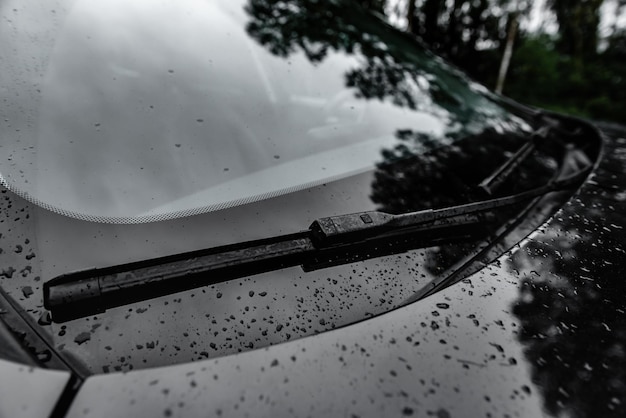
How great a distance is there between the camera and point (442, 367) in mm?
600

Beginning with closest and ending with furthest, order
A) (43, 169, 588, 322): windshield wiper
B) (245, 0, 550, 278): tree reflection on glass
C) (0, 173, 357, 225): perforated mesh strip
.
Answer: (43, 169, 588, 322): windshield wiper, (0, 173, 357, 225): perforated mesh strip, (245, 0, 550, 278): tree reflection on glass

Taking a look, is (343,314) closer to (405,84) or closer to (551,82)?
(405,84)

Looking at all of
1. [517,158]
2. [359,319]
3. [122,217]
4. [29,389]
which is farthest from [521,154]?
[29,389]

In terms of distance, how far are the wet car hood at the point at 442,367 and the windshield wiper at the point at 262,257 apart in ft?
0.59

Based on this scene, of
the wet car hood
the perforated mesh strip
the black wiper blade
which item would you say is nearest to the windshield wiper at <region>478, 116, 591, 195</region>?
the black wiper blade

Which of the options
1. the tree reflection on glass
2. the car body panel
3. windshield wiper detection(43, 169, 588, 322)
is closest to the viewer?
the car body panel

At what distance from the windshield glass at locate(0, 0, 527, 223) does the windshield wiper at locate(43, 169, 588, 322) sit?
5.9 inches

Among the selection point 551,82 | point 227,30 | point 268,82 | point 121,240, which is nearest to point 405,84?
point 268,82

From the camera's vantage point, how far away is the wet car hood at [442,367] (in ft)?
1.75

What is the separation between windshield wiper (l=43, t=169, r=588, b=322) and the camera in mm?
689

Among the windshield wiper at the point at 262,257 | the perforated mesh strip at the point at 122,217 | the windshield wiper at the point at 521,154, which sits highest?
the perforated mesh strip at the point at 122,217

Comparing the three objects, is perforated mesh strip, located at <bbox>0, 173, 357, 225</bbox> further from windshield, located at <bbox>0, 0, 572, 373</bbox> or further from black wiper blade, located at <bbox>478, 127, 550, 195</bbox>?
black wiper blade, located at <bbox>478, 127, 550, 195</bbox>

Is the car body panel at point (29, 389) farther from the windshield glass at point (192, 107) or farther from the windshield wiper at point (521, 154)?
the windshield wiper at point (521, 154)

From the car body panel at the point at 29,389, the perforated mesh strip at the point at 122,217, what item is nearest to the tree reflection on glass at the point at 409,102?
the perforated mesh strip at the point at 122,217
